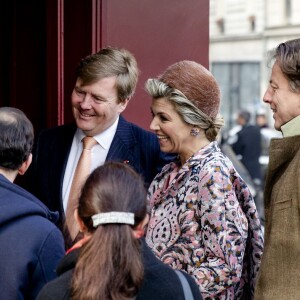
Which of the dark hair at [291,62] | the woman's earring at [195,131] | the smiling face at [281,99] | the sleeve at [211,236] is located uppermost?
the dark hair at [291,62]

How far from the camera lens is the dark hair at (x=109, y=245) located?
2.52 meters

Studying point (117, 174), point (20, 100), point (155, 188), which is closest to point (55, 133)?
point (155, 188)

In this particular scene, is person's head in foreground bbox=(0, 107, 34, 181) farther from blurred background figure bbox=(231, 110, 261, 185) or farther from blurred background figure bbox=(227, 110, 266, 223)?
blurred background figure bbox=(231, 110, 261, 185)

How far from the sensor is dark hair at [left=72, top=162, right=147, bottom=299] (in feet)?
8.26

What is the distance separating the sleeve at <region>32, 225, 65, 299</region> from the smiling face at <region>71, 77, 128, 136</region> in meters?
1.13

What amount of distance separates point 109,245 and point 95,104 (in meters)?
1.77

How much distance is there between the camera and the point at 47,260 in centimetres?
316

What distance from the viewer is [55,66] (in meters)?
5.26

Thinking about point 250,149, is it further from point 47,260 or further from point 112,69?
point 47,260

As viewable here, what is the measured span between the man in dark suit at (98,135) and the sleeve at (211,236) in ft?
1.99

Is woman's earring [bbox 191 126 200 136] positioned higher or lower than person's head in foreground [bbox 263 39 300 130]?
lower

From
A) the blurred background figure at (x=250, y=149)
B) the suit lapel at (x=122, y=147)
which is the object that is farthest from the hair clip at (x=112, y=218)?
the blurred background figure at (x=250, y=149)

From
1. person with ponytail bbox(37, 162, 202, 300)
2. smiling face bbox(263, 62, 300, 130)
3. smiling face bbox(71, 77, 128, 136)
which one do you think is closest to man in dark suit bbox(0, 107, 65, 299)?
person with ponytail bbox(37, 162, 202, 300)

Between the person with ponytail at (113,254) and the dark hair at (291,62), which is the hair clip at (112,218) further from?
the dark hair at (291,62)
